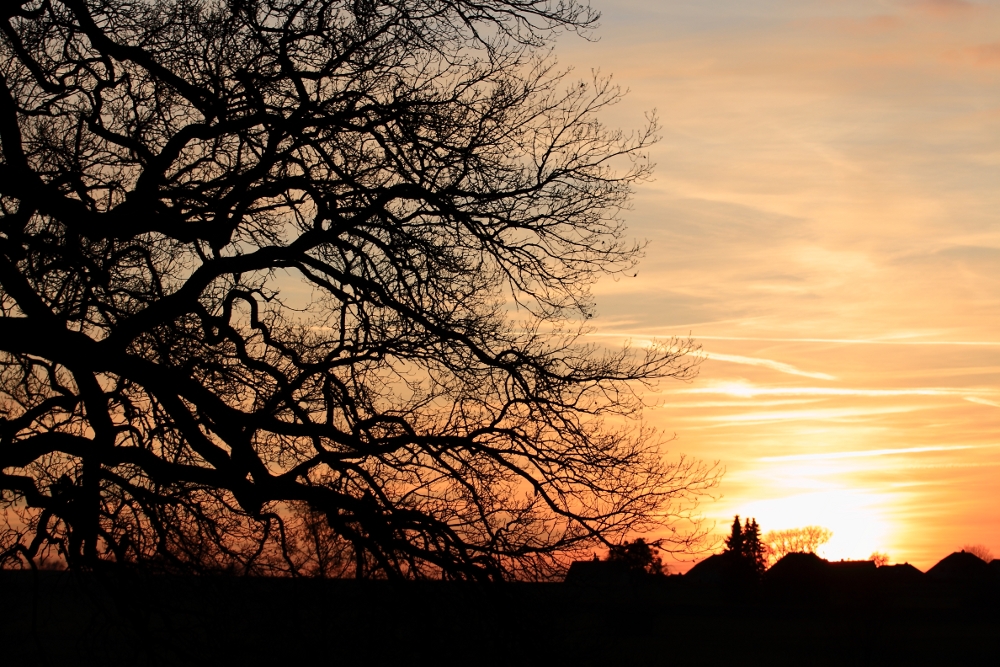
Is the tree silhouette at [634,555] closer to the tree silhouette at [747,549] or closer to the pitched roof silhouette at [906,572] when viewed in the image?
the tree silhouette at [747,549]

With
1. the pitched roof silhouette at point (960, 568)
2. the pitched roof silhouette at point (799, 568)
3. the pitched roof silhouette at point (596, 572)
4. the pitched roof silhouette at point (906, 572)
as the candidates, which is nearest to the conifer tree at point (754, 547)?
the pitched roof silhouette at point (799, 568)

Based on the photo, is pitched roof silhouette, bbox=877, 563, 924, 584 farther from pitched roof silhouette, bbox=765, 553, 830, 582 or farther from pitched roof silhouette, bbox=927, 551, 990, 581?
pitched roof silhouette, bbox=765, 553, 830, 582

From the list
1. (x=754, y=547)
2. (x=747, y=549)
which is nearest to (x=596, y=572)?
(x=747, y=549)

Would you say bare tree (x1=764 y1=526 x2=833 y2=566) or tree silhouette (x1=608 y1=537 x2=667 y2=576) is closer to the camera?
tree silhouette (x1=608 y1=537 x2=667 y2=576)

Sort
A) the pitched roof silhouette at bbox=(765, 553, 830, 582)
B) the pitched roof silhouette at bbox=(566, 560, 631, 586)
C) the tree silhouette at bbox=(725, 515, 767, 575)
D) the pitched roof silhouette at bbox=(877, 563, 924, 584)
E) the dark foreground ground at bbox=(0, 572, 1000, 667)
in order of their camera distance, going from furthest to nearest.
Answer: the pitched roof silhouette at bbox=(877, 563, 924, 584), the tree silhouette at bbox=(725, 515, 767, 575), the pitched roof silhouette at bbox=(765, 553, 830, 582), the pitched roof silhouette at bbox=(566, 560, 631, 586), the dark foreground ground at bbox=(0, 572, 1000, 667)

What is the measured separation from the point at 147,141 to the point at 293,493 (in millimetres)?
2991

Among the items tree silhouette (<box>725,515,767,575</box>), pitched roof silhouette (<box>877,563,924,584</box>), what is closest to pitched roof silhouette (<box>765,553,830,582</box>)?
tree silhouette (<box>725,515,767,575</box>)

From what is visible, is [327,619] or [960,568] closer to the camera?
[327,619]

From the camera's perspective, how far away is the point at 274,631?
7.41 m

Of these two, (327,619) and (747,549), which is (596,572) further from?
(747,549)

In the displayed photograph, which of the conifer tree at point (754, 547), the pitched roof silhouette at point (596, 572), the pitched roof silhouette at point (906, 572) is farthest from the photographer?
the pitched roof silhouette at point (906, 572)

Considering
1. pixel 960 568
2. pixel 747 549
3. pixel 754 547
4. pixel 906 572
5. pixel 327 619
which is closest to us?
pixel 327 619

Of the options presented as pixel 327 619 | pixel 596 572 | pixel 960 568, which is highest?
Result: pixel 960 568

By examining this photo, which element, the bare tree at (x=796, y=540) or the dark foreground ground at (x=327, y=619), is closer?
the dark foreground ground at (x=327, y=619)
